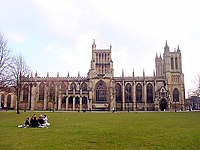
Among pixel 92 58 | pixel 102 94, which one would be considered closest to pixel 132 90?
pixel 102 94

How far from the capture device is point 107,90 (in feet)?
276

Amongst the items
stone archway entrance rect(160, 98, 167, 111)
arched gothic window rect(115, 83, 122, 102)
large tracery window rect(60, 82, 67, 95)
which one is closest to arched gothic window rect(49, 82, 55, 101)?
large tracery window rect(60, 82, 67, 95)

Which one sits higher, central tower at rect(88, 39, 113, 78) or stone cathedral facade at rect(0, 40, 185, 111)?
central tower at rect(88, 39, 113, 78)

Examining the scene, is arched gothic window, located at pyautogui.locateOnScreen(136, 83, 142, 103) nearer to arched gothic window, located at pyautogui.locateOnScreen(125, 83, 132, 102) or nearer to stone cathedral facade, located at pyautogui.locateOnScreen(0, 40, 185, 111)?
stone cathedral facade, located at pyautogui.locateOnScreen(0, 40, 185, 111)

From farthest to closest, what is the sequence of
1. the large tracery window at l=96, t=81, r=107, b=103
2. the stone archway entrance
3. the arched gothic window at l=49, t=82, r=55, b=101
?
the large tracery window at l=96, t=81, r=107, b=103
the stone archway entrance
the arched gothic window at l=49, t=82, r=55, b=101

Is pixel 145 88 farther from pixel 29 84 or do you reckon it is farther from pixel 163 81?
pixel 29 84

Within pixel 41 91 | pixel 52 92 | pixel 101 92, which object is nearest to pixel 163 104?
pixel 101 92

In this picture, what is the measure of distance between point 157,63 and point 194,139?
9175 centimetres

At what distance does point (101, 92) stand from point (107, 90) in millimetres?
2578

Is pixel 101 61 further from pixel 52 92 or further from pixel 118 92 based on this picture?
pixel 52 92

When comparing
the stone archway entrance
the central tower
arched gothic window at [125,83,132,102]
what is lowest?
the stone archway entrance

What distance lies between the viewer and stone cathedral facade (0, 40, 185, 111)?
82.1 meters

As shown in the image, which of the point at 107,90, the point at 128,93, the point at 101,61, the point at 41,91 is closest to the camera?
the point at 107,90

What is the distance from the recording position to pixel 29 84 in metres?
88.0
